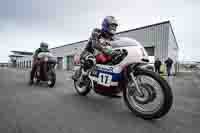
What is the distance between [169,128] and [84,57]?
1.85 metres

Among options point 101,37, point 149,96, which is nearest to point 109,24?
point 101,37

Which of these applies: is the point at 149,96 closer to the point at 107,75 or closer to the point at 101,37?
the point at 107,75

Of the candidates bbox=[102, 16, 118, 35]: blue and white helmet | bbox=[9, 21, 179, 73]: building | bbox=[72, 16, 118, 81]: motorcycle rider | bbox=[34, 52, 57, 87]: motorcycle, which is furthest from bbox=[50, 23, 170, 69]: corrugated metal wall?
Result: bbox=[102, 16, 118, 35]: blue and white helmet

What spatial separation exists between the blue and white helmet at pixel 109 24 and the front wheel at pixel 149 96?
0.99m

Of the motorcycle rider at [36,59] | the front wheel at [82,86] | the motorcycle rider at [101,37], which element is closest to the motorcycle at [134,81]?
the motorcycle rider at [101,37]

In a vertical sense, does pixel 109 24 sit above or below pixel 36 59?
above

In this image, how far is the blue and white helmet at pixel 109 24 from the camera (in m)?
2.03

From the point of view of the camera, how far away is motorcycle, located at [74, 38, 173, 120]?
128 cm

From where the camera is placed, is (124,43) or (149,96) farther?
(124,43)

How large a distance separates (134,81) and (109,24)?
115 cm

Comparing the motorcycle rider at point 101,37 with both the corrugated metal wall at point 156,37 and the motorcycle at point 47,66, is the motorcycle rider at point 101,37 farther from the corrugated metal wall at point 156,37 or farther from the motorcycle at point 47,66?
the corrugated metal wall at point 156,37

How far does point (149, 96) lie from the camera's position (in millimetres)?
1386

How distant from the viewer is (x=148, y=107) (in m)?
1.45

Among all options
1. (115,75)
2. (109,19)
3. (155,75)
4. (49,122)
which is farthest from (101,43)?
(49,122)
